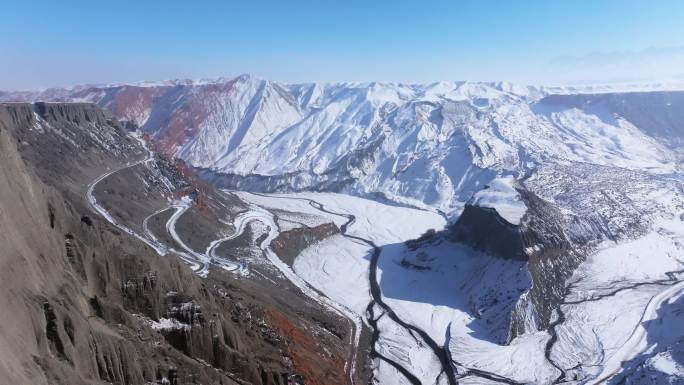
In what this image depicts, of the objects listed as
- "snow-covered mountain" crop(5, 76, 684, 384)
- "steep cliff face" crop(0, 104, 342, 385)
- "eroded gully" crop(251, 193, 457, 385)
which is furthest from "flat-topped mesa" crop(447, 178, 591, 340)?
"steep cliff face" crop(0, 104, 342, 385)

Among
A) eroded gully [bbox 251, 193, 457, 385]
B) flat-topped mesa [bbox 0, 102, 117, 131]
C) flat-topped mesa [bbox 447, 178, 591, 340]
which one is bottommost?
eroded gully [bbox 251, 193, 457, 385]

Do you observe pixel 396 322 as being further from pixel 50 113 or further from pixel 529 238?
pixel 50 113

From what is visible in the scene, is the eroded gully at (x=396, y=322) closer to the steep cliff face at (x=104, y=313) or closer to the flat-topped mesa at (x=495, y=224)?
the steep cliff face at (x=104, y=313)

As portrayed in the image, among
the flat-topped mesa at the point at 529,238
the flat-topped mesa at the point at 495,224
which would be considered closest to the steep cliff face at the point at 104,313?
the flat-topped mesa at the point at 529,238

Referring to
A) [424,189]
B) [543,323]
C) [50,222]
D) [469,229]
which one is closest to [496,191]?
[469,229]

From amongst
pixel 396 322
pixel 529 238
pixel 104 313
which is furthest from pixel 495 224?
pixel 104 313

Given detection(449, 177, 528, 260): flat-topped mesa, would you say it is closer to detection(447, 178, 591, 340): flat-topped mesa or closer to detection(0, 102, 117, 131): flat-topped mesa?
detection(447, 178, 591, 340): flat-topped mesa

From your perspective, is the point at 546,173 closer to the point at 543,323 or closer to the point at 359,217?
the point at 359,217
